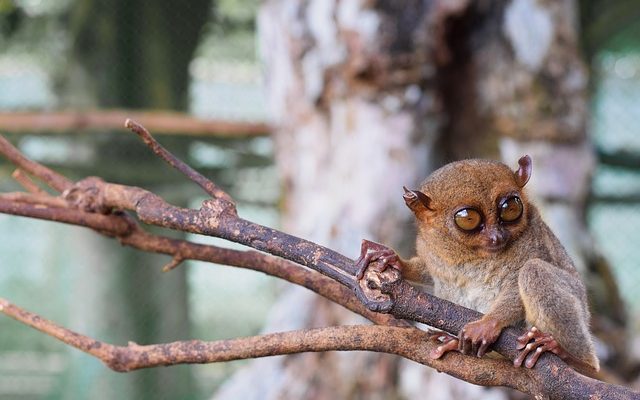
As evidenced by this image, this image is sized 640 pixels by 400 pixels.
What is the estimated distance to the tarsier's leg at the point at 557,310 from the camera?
165cm

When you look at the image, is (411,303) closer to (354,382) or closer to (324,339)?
(324,339)

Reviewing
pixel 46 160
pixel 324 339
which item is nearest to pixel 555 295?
pixel 324 339

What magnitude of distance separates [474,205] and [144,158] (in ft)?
11.0

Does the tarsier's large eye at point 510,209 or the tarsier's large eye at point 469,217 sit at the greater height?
the tarsier's large eye at point 510,209

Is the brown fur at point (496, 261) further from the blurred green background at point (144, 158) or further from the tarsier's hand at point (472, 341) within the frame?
the blurred green background at point (144, 158)

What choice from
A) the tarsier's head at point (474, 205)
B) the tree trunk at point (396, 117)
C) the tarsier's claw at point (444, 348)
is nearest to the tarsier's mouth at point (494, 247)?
the tarsier's head at point (474, 205)

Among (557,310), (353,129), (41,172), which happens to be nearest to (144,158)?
(353,129)

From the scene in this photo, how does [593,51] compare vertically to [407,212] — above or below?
above

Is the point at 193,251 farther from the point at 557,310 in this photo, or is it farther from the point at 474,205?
the point at 557,310

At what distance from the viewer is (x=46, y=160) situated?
448cm

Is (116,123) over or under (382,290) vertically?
over

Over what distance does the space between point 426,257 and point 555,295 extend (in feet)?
1.15

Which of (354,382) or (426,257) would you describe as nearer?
(426,257)

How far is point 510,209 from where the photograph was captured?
1.70 meters
